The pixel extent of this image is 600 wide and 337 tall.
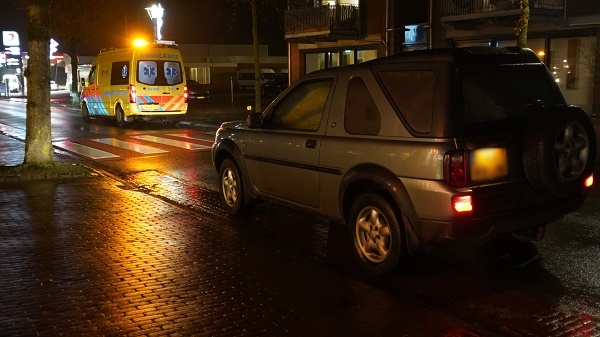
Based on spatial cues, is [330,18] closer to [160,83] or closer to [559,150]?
[160,83]

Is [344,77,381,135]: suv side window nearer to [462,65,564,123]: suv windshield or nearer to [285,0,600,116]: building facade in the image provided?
[462,65,564,123]: suv windshield

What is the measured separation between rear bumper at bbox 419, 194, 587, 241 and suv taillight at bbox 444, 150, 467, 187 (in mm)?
309

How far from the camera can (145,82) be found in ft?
71.4

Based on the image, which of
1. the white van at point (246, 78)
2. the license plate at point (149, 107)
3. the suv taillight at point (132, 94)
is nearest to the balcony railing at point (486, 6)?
the license plate at point (149, 107)

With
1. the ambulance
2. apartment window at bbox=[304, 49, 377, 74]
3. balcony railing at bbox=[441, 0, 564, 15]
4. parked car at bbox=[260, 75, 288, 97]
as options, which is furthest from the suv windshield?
parked car at bbox=[260, 75, 288, 97]

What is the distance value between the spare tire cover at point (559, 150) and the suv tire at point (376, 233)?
1.24 m

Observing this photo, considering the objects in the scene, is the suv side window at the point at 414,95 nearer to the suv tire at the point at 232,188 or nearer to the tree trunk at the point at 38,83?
the suv tire at the point at 232,188

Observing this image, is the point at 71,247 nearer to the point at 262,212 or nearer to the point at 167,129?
the point at 262,212

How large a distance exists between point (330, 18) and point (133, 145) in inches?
444

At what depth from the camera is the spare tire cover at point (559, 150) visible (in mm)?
5621

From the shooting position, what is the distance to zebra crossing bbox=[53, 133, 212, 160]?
15.7 meters

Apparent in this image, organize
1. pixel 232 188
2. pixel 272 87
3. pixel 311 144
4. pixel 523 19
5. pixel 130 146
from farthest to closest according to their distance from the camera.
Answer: pixel 272 87
pixel 130 146
pixel 523 19
pixel 232 188
pixel 311 144

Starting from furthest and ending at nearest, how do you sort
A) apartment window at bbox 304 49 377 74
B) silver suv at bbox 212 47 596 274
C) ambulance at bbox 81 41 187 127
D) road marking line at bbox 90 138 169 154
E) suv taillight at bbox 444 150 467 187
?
apartment window at bbox 304 49 377 74 → ambulance at bbox 81 41 187 127 → road marking line at bbox 90 138 169 154 → silver suv at bbox 212 47 596 274 → suv taillight at bbox 444 150 467 187

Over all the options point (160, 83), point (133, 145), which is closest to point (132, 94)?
point (160, 83)
